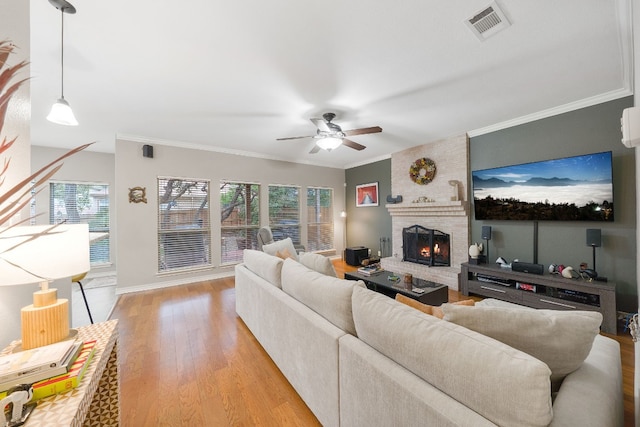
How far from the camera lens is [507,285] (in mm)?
3189

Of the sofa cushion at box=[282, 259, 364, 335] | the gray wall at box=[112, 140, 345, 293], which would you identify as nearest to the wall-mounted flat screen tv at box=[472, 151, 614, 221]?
the sofa cushion at box=[282, 259, 364, 335]

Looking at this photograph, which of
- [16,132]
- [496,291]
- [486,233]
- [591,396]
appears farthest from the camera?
[486,233]

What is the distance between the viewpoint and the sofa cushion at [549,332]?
2.99 feet

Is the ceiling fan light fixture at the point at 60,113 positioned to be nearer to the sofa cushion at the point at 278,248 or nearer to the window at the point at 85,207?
the sofa cushion at the point at 278,248

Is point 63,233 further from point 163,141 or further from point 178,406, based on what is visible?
point 163,141

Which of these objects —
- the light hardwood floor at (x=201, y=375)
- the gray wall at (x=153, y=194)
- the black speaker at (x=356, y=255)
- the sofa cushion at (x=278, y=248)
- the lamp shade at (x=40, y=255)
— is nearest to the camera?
the lamp shade at (x=40, y=255)

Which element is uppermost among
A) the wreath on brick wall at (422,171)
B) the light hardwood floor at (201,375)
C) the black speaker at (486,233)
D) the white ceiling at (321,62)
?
the white ceiling at (321,62)

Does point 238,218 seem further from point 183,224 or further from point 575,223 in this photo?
point 575,223

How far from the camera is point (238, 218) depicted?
16.7ft

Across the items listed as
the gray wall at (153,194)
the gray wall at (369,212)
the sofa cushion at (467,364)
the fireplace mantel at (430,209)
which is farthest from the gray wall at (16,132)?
the gray wall at (369,212)

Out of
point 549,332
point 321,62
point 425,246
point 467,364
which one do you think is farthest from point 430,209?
A: point 467,364

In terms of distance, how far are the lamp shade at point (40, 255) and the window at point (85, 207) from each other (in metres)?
4.65

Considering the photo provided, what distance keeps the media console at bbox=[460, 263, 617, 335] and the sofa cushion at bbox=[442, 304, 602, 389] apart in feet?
8.22

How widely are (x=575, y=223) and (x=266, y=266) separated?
12.5 feet
